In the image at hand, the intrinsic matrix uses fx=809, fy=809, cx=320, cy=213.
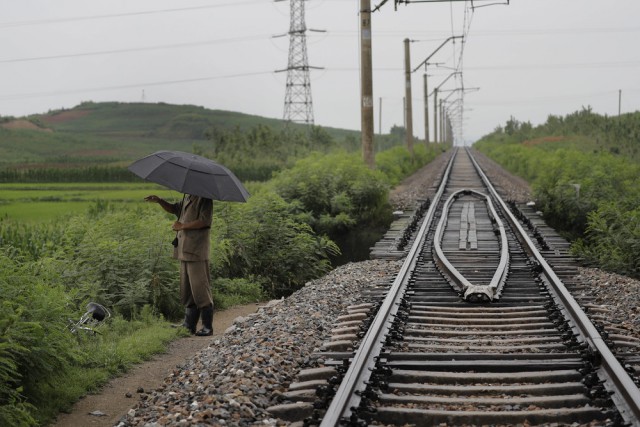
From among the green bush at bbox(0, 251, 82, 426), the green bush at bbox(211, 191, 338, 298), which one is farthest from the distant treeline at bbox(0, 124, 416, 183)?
the green bush at bbox(0, 251, 82, 426)

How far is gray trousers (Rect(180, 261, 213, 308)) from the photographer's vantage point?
8883mm

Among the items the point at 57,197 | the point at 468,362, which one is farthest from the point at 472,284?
the point at 57,197

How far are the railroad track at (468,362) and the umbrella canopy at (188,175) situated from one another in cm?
185

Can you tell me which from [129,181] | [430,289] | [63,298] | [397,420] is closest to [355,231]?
[430,289]

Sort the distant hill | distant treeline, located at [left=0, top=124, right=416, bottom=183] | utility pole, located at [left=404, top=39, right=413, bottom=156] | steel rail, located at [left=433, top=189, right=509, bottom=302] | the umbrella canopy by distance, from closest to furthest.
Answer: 1. the umbrella canopy
2. steel rail, located at [left=433, top=189, right=509, bottom=302]
3. distant treeline, located at [left=0, top=124, right=416, bottom=183]
4. utility pole, located at [left=404, top=39, right=413, bottom=156]
5. the distant hill

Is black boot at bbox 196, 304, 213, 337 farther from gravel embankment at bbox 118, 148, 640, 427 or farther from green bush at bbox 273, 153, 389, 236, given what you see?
green bush at bbox 273, 153, 389, 236

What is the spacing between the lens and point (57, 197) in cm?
2731

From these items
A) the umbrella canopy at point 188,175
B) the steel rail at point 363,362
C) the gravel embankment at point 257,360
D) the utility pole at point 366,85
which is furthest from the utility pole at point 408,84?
Result: the umbrella canopy at point 188,175

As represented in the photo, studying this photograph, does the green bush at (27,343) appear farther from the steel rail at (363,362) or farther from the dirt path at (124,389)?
the steel rail at (363,362)

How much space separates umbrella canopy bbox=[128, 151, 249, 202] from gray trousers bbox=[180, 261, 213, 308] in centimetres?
93

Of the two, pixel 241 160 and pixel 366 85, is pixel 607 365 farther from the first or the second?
pixel 241 160

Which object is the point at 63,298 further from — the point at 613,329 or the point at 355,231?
the point at 355,231

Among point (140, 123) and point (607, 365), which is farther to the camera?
point (140, 123)

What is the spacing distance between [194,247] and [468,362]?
3605 millimetres
